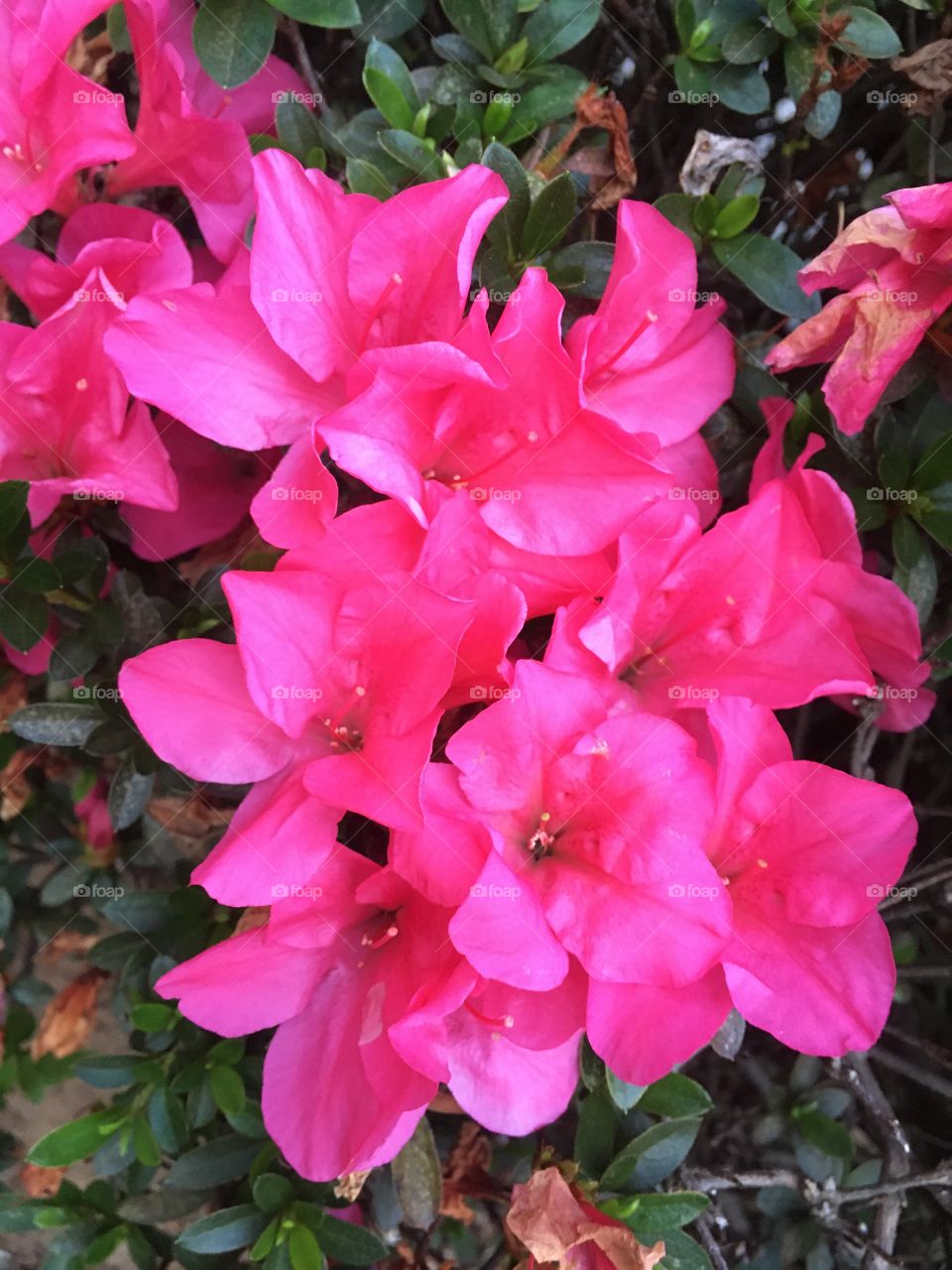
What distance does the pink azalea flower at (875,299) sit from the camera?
85cm

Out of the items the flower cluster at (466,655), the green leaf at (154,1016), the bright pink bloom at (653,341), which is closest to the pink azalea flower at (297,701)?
the flower cluster at (466,655)

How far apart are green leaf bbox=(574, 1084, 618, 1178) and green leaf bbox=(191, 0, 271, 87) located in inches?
43.0

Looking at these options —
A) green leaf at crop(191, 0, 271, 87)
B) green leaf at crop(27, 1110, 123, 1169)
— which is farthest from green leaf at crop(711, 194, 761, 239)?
green leaf at crop(27, 1110, 123, 1169)

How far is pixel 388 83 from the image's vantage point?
1000 mm

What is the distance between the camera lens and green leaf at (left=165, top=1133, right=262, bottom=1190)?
44.8 inches

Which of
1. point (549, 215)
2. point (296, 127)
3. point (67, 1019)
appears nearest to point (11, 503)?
point (296, 127)

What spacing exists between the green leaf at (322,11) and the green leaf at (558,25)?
0.65ft

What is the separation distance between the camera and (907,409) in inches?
42.5

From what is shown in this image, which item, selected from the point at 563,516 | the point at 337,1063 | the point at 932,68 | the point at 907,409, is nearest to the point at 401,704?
the point at 563,516

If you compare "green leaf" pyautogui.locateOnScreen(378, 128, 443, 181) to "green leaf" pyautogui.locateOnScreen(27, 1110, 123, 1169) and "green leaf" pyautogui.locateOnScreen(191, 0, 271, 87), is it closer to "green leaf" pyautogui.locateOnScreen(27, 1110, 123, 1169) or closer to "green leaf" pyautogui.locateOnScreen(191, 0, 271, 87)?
"green leaf" pyautogui.locateOnScreen(191, 0, 271, 87)

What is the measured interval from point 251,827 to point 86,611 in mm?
468

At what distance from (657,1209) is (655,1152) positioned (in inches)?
2.1

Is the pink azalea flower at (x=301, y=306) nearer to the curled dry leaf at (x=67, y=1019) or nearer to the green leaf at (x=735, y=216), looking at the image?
the green leaf at (x=735, y=216)

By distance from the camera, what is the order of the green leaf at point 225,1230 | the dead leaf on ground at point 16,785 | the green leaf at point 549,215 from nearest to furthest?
the green leaf at point 549,215 < the green leaf at point 225,1230 < the dead leaf on ground at point 16,785
